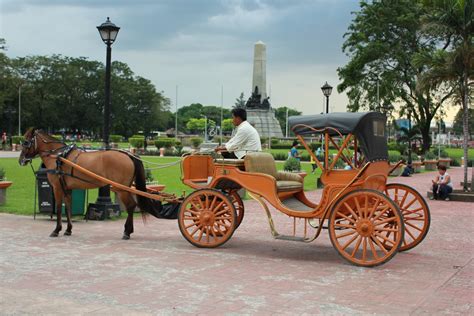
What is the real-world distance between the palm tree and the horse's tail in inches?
499

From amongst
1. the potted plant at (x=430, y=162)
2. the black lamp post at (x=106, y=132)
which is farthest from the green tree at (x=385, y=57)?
the black lamp post at (x=106, y=132)

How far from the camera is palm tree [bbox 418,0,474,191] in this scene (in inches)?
717

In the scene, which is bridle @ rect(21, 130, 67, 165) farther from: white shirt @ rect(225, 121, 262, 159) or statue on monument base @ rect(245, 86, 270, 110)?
statue on monument base @ rect(245, 86, 270, 110)

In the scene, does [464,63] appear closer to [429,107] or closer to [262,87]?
[429,107]

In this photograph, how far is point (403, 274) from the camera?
730 centimetres

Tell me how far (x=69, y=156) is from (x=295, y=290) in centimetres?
545

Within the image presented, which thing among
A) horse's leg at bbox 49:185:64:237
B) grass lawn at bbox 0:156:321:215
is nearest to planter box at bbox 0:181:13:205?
grass lawn at bbox 0:156:321:215

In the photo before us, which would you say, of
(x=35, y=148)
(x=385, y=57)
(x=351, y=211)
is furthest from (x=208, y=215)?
(x=385, y=57)

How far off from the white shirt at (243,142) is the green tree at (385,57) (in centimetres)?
3279

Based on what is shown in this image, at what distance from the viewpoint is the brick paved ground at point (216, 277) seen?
Answer: 5777 mm

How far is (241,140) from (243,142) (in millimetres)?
60

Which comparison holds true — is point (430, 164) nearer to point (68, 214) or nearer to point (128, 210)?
point (128, 210)

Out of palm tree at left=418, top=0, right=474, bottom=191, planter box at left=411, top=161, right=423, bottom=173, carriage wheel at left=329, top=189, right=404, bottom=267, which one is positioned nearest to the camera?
carriage wheel at left=329, top=189, right=404, bottom=267

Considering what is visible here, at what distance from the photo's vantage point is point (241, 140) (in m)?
9.02
